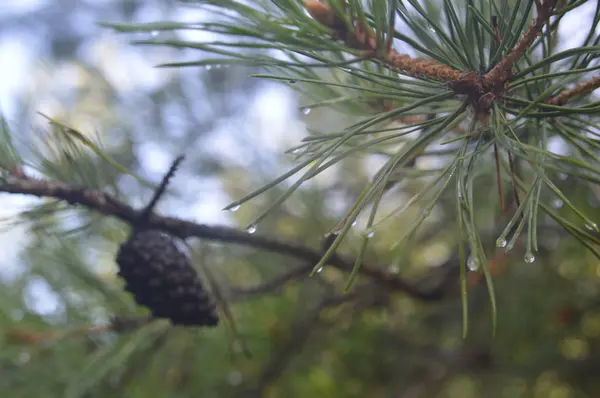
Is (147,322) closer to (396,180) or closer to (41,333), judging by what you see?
(41,333)

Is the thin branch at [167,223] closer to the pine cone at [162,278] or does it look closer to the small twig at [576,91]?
the pine cone at [162,278]

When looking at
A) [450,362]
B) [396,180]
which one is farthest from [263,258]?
[396,180]

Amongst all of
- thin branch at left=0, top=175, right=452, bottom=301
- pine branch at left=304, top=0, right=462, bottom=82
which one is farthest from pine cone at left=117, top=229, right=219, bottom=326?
pine branch at left=304, top=0, right=462, bottom=82

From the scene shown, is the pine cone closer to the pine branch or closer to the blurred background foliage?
the blurred background foliage

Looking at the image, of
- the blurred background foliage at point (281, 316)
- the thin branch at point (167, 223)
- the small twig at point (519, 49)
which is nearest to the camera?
the small twig at point (519, 49)

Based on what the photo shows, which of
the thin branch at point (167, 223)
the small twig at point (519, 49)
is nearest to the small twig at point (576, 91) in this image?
the small twig at point (519, 49)

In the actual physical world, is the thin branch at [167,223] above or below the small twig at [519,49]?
below

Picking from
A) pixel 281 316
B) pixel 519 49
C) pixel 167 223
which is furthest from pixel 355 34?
pixel 281 316
